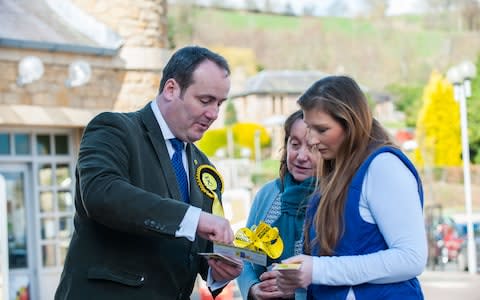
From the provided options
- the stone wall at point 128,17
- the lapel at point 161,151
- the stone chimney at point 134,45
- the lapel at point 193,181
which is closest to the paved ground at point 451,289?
the stone chimney at point 134,45

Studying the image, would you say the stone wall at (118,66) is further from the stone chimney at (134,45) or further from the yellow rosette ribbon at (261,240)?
the yellow rosette ribbon at (261,240)

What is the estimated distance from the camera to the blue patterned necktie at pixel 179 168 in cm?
352

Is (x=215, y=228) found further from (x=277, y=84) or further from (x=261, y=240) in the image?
(x=277, y=84)

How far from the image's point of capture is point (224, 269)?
3555mm

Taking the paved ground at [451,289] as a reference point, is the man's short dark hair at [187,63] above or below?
above

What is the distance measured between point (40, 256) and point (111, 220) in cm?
1221

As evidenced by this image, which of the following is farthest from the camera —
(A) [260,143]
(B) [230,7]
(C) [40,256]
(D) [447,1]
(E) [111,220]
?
(D) [447,1]

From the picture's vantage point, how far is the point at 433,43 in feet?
383

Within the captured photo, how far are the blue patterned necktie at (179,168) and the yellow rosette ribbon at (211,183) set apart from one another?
74 mm

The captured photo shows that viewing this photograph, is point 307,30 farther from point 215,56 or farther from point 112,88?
point 215,56

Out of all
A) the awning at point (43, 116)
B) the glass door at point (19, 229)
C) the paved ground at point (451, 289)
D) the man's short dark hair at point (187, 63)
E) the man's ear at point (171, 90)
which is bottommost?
the paved ground at point (451, 289)

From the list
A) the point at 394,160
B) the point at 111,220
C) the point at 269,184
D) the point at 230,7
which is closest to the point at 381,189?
the point at 394,160

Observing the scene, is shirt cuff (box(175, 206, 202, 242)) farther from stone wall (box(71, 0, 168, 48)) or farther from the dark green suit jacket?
stone wall (box(71, 0, 168, 48))

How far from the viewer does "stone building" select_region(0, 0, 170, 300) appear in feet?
46.7
